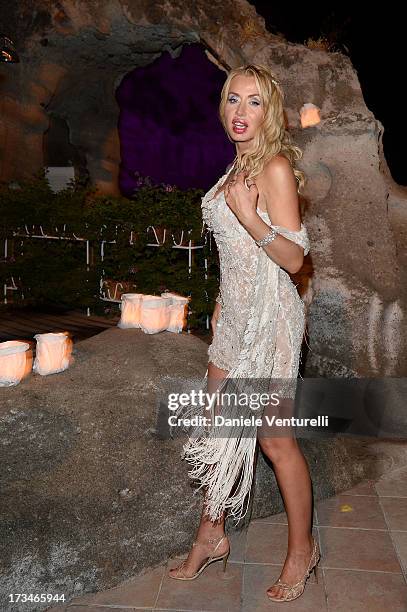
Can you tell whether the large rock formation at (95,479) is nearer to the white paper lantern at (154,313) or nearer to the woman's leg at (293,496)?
the white paper lantern at (154,313)

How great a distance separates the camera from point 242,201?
214 centimetres

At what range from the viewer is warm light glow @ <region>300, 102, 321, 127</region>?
17.3 ft

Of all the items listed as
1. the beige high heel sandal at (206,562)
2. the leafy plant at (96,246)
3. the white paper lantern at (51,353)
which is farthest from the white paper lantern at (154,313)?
the leafy plant at (96,246)

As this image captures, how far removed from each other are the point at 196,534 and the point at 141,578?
30 centimetres

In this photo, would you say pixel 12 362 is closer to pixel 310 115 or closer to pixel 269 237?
pixel 269 237

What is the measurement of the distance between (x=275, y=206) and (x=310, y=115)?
3334mm

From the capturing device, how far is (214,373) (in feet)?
8.50

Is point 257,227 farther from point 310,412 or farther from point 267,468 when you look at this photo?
point 310,412

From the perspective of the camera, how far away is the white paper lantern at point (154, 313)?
3.76 m

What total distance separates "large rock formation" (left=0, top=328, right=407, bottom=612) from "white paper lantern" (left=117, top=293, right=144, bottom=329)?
0.49 meters

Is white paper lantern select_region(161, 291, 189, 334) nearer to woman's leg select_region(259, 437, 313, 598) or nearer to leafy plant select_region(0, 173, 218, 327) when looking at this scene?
woman's leg select_region(259, 437, 313, 598)

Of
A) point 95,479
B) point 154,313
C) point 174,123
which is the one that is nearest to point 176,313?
point 154,313

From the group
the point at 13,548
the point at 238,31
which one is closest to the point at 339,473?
the point at 13,548

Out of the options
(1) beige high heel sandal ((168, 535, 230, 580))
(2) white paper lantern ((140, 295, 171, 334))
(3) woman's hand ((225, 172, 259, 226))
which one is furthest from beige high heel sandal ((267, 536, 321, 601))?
(2) white paper lantern ((140, 295, 171, 334))
